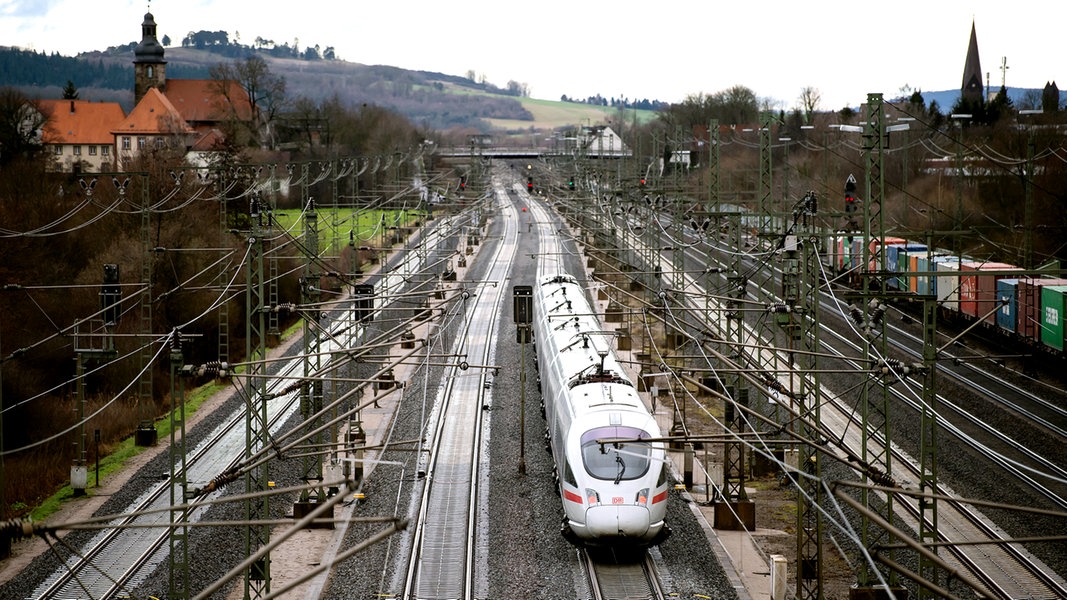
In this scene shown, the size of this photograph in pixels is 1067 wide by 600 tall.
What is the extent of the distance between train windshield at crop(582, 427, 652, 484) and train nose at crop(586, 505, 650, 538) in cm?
54

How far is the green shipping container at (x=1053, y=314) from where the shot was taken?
33594mm

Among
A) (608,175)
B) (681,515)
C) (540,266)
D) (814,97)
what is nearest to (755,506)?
(681,515)

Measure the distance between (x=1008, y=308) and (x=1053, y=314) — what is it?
13.6ft

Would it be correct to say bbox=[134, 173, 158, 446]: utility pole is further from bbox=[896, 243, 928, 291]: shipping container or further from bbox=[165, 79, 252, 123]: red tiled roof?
bbox=[165, 79, 252, 123]: red tiled roof

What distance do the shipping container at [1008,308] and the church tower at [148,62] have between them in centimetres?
11360

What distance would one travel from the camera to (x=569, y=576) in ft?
64.0

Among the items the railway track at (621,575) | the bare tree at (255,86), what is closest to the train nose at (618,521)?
the railway track at (621,575)

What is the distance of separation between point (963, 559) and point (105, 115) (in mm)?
111054

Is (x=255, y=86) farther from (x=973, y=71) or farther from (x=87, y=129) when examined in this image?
(x=973, y=71)

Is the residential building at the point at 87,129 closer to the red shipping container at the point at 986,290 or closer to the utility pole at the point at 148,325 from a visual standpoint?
the utility pole at the point at 148,325

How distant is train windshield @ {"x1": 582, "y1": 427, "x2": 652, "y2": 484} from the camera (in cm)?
1953

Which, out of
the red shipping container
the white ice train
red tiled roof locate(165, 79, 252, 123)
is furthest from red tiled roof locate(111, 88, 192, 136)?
the white ice train

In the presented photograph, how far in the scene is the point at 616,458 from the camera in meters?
19.7

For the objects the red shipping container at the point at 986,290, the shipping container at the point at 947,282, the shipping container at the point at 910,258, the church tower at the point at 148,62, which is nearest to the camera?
the red shipping container at the point at 986,290
